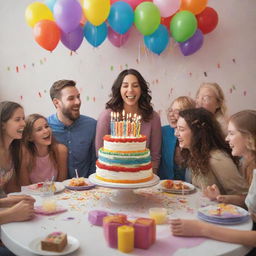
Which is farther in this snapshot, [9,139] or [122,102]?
[122,102]

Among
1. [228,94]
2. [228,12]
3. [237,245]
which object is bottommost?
[237,245]

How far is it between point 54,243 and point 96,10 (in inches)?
99.4

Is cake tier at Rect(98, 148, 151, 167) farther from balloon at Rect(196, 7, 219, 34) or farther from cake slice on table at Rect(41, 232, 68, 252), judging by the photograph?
balloon at Rect(196, 7, 219, 34)

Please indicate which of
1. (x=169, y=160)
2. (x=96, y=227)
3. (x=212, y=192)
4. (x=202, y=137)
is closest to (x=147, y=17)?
(x=169, y=160)

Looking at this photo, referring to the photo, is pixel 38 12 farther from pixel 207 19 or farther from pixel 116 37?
pixel 207 19

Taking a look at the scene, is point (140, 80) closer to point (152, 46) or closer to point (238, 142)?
point (152, 46)

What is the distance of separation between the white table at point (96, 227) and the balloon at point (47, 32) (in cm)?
180

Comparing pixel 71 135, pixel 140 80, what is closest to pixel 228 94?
pixel 140 80

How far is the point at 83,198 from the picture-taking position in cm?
217

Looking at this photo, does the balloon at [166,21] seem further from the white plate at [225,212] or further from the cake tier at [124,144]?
the white plate at [225,212]

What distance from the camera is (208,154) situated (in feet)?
7.77

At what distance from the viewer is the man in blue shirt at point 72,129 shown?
127 inches

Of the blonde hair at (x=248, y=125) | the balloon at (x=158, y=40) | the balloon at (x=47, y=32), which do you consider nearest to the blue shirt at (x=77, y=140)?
the balloon at (x=47, y=32)

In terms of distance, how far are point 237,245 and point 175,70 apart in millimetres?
2907
